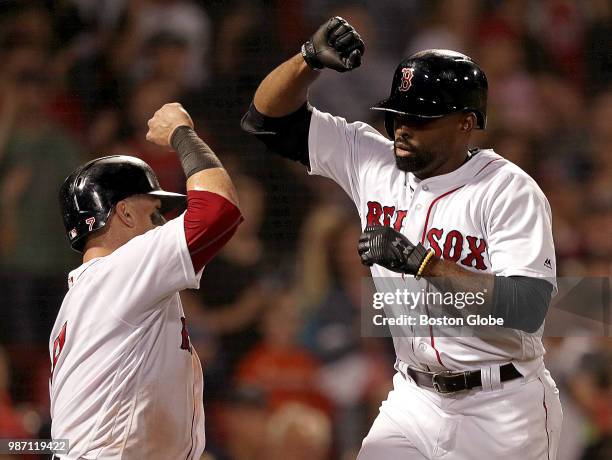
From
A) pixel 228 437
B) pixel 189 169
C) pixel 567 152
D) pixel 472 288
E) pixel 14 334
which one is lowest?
pixel 228 437

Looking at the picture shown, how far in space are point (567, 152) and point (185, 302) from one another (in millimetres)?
2173

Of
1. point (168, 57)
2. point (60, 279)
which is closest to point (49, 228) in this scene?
point (60, 279)

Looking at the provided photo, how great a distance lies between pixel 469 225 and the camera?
260cm

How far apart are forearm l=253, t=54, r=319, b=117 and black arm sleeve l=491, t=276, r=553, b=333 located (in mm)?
848

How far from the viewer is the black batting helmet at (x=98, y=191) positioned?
8.57ft

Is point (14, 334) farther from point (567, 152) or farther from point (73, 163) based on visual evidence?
point (567, 152)

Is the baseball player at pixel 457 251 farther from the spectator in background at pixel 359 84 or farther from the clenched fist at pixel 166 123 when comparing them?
the spectator in background at pixel 359 84

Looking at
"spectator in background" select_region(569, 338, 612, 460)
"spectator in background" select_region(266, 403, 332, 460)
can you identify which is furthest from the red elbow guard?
"spectator in background" select_region(569, 338, 612, 460)

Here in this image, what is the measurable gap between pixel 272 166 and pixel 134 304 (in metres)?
2.73

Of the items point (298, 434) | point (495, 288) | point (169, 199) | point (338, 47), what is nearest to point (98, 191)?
point (169, 199)

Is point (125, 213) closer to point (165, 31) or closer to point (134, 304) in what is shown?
point (134, 304)

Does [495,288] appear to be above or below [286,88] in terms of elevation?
below

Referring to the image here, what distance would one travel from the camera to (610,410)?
172 inches

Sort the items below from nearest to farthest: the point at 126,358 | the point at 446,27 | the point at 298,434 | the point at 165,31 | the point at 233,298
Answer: the point at 126,358 → the point at 298,434 → the point at 233,298 → the point at 165,31 → the point at 446,27
